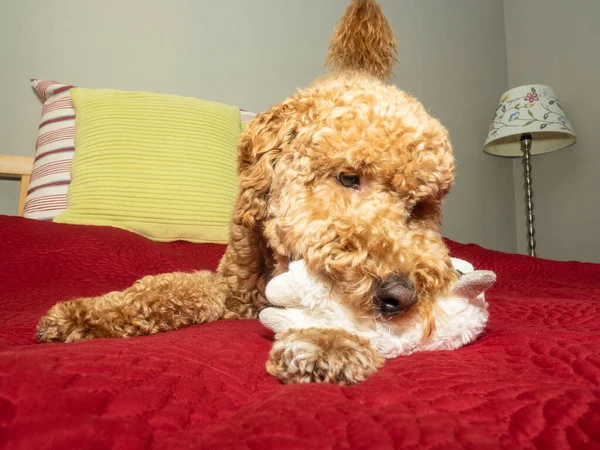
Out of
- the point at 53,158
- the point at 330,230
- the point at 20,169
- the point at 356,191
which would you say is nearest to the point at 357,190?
the point at 356,191

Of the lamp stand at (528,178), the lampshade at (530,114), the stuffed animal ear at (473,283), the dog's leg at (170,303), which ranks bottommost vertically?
the lamp stand at (528,178)

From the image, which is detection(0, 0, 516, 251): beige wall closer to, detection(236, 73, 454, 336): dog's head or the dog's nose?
detection(236, 73, 454, 336): dog's head

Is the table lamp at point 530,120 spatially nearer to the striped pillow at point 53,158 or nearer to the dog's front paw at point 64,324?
the striped pillow at point 53,158

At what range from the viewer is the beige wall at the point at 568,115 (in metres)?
3.28

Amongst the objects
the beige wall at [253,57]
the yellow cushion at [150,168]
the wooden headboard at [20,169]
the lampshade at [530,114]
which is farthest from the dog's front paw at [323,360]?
the lampshade at [530,114]

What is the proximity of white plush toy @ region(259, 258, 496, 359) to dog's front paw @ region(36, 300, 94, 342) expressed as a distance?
1.14 ft

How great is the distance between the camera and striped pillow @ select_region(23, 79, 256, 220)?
178cm

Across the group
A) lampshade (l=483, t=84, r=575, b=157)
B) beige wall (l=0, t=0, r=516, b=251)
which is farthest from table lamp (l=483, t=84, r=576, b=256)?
beige wall (l=0, t=0, r=516, b=251)

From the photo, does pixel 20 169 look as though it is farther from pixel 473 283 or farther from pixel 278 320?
pixel 473 283

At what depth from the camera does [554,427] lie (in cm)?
36

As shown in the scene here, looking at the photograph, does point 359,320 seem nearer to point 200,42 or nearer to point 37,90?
point 37,90

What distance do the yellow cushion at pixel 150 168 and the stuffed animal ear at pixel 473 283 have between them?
1.22 meters

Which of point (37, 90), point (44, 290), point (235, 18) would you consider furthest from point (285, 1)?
point (44, 290)

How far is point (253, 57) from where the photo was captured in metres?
2.69
